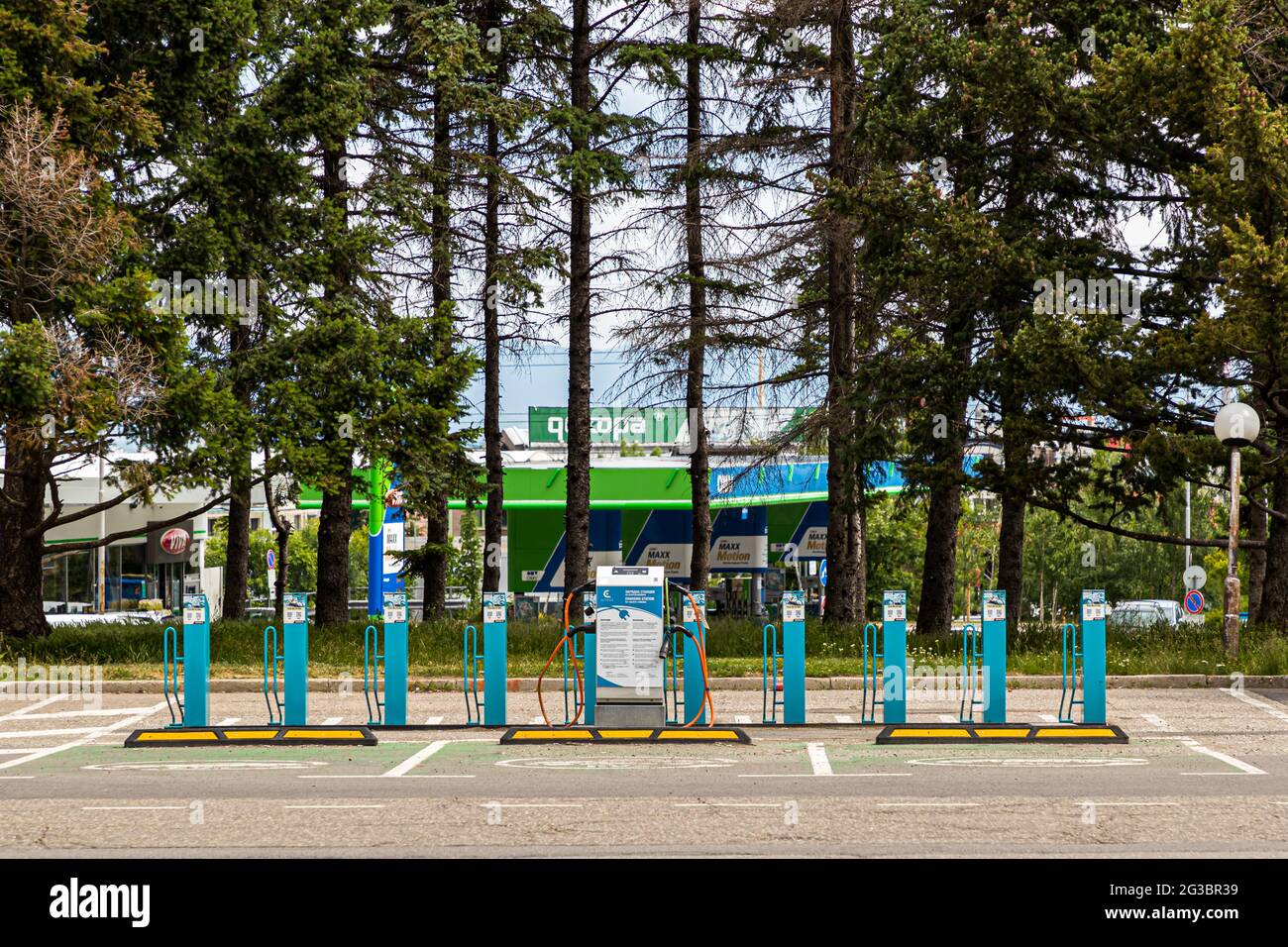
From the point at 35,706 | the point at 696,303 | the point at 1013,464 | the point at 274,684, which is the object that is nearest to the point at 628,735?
the point at 274,684

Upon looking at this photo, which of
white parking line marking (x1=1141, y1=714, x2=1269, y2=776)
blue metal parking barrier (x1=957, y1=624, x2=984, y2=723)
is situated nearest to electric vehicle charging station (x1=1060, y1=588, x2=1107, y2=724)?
white parking line marking (x1=1141, y1=714, x2=1269, y2=776)

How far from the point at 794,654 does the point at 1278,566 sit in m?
12.2

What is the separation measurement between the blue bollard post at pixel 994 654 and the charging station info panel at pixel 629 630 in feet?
9.96

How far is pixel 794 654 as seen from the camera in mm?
13227

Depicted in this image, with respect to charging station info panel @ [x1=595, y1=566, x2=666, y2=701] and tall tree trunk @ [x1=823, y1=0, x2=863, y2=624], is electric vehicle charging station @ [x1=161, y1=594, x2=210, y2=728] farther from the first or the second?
tall tree trunk @ [x1=823, y1=0, x2=863, y2=624]

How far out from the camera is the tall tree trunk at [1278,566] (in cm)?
2152

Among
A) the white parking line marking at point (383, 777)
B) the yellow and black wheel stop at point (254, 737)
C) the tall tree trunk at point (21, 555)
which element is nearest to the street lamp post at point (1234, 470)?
the white parking line marking at point (383, 777)

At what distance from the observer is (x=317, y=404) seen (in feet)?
73.5

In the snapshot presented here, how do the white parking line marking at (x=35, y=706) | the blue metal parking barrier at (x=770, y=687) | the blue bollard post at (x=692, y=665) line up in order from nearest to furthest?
the blue bollard post at (x=692, y=665), the blue metal parking barrier at (x=770, y=687), the white parking line marking at (x=35, y=706)

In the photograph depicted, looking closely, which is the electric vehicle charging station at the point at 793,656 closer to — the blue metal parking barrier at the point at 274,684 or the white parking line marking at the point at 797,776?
the white parking line marking at the point at 797,776

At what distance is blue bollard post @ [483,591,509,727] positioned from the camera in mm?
12867

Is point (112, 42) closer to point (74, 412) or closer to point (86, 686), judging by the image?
point (74, 412)

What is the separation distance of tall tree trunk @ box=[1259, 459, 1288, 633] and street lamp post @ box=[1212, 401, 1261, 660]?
293 centimetres

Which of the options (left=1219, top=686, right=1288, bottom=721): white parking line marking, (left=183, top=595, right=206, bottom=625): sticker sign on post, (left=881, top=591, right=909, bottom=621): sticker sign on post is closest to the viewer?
(left=183, top=595, right=206, bottom=625): sticker sign on post
